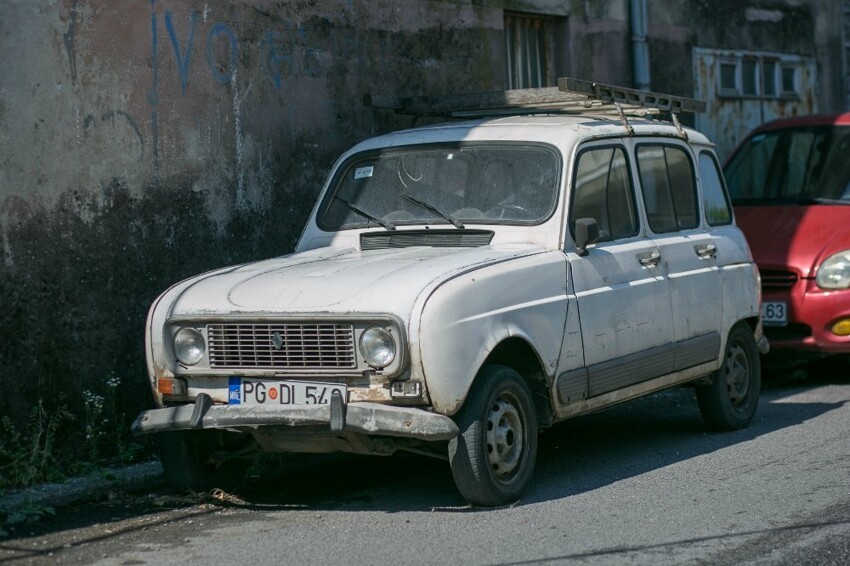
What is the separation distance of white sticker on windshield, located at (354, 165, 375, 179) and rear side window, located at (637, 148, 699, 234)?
1626mm

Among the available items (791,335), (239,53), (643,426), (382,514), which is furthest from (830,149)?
(382,514)

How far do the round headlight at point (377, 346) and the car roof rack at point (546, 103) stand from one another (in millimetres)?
2739

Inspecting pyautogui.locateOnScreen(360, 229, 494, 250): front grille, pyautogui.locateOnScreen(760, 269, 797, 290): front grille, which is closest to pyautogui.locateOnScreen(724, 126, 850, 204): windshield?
pyautogui.locateOnScreen(760, 269, 797, 290): front grille

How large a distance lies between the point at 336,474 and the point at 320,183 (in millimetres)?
2933

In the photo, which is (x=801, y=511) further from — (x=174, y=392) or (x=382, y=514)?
(x=174, y=392)

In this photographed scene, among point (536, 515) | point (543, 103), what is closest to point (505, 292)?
point (536, 515)

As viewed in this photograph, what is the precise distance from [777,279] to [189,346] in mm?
5681

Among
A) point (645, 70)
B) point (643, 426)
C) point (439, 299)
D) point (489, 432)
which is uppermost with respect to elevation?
point (645, 70)

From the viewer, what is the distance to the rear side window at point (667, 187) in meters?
8.41

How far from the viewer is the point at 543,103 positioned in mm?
9031

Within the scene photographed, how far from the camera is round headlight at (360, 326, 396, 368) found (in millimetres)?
6301

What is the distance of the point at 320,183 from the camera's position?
10234 millimetres

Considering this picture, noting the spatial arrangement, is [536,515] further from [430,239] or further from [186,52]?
[186,52]

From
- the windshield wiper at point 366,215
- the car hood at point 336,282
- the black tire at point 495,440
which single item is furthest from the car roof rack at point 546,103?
the black tire at point 495,440
